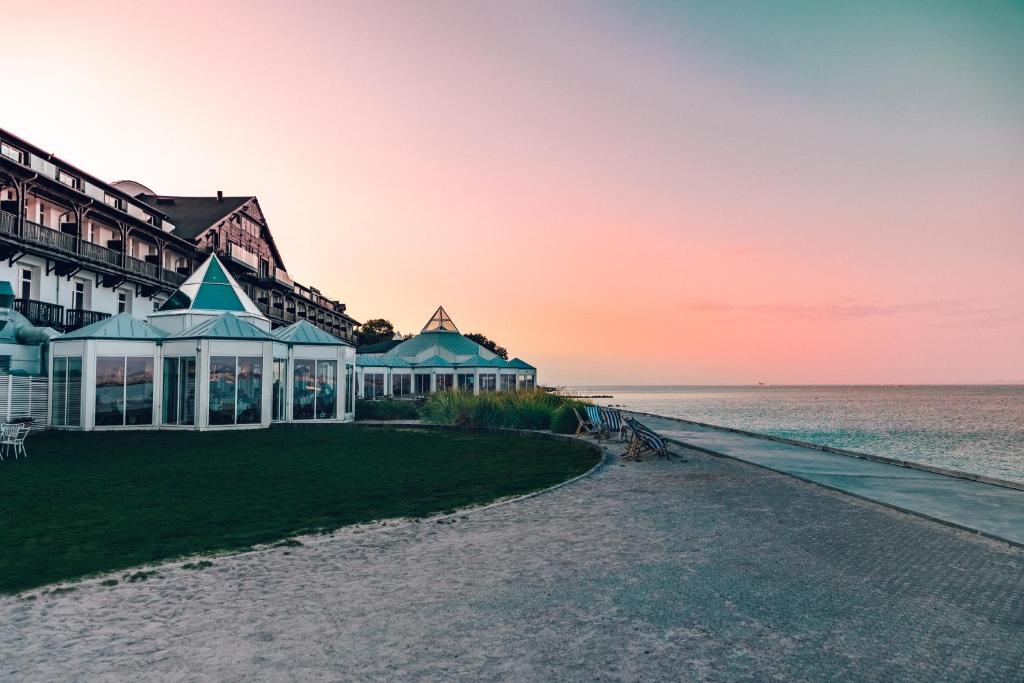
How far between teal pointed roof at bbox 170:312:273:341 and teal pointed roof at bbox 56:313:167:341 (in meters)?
0.91

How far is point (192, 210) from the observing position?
44344 mm

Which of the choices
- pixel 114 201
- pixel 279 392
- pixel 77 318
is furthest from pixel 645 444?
pixel 114 201

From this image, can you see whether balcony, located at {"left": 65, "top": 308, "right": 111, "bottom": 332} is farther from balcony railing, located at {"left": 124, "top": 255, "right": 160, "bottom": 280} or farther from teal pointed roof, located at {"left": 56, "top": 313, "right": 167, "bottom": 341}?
teal pointed roof, located at {"left": 56, "top": 313, "right": 167, "bottom": 341}

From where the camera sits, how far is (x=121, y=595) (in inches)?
214

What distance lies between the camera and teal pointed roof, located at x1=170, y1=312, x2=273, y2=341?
22.6m

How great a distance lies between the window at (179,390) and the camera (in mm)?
22875

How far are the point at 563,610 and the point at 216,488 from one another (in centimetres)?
788

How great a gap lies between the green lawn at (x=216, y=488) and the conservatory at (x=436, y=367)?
26048 mm

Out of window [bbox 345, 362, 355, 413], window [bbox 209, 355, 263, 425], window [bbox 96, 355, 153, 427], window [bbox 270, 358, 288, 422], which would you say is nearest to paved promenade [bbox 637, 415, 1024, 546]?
window [bbox 209, 355, 263, 425]

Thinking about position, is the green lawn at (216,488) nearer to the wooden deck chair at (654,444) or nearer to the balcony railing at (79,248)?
the wooden deck chair at (654,444)

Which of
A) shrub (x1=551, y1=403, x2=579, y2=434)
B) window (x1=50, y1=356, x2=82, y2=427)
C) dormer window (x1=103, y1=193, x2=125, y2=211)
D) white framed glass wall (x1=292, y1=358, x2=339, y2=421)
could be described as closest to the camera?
shrub (x1=551, y1=403, x2=579, y2=434)

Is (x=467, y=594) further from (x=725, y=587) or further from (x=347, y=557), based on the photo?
(x=725, y=587)

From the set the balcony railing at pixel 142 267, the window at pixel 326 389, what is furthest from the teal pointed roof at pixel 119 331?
the balcony railing at pixel 142 267

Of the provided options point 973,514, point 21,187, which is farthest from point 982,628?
point 21,187
